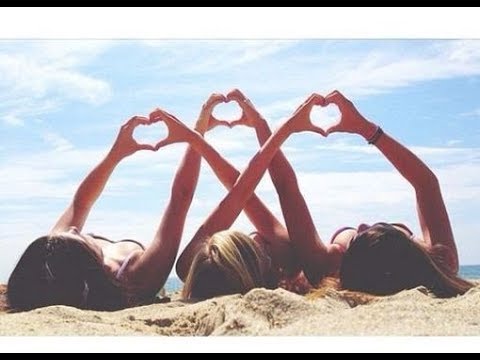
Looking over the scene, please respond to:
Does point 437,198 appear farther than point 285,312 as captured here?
Yes

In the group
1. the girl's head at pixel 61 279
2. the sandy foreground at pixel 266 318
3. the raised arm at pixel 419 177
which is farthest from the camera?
the raised arm at pixel 419 177

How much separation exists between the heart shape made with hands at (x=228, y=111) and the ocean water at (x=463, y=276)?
676mm

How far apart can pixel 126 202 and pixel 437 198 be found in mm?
1252

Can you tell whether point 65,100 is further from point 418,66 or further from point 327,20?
point 418,66

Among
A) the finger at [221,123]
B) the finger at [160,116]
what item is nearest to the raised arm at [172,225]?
the finger at [221,123]

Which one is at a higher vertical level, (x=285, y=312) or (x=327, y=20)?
(x=327, y=20)

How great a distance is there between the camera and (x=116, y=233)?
12.3ft

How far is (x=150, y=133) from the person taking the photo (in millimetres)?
3805

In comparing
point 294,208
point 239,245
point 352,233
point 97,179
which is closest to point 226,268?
point 239,245

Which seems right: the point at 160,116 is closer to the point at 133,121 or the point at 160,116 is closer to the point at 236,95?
the point at 133,121

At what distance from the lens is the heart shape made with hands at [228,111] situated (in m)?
3.79

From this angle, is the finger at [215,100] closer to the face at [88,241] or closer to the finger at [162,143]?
the finger at [162,143]

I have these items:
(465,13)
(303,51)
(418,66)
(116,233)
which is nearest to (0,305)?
(116,233)

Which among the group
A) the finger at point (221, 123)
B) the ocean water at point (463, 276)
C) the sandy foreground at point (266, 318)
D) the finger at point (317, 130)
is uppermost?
the finger at point (221, 123)
